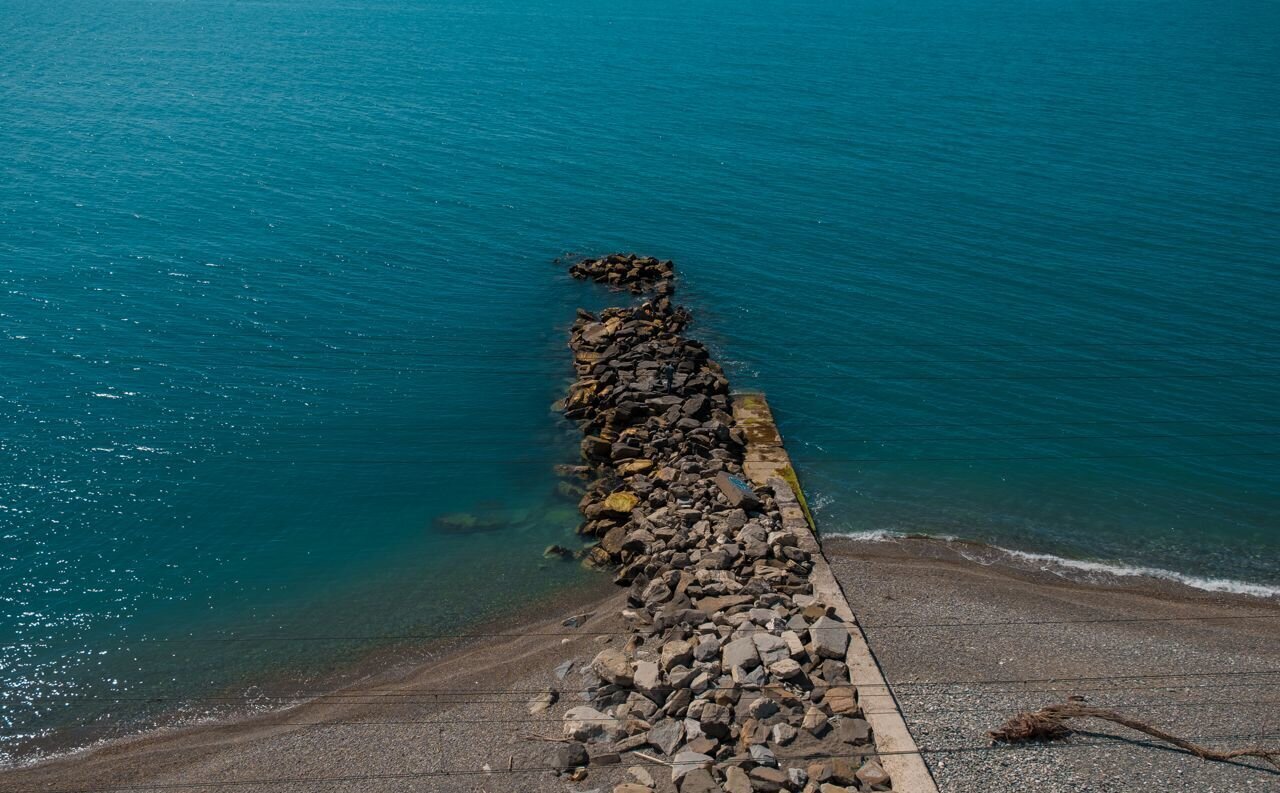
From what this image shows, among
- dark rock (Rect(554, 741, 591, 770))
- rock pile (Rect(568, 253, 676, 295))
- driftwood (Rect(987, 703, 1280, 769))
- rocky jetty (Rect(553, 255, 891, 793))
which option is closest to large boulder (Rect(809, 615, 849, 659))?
rocky jetty (Rect(553, 255, 891, 793))

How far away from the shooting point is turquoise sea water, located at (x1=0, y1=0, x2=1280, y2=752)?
1240 inches

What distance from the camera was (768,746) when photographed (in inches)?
859

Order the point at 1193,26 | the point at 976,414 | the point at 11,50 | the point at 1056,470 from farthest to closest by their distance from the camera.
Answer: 1. the point at 1193,26
2. the point at 11,50
3. the point at 976,414
4. the point at 1056,470

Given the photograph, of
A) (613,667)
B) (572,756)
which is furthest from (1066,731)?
(572,756)

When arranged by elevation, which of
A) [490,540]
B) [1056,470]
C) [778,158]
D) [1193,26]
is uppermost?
[1193,26]

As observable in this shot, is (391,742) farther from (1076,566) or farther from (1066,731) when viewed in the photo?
(1076,566)

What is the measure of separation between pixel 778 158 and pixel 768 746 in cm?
5405

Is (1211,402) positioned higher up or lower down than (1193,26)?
lower down

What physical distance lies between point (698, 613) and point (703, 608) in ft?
1.87

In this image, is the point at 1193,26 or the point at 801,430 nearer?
the point at 801,430

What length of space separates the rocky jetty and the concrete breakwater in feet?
0.14

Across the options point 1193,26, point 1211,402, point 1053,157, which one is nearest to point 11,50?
point 1053,157

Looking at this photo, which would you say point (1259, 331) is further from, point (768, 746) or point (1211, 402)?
point (768, 746)

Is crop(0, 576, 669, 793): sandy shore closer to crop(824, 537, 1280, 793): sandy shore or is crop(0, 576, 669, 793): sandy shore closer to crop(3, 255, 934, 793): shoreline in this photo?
crop(3, 255, 934, 793): shoreline
